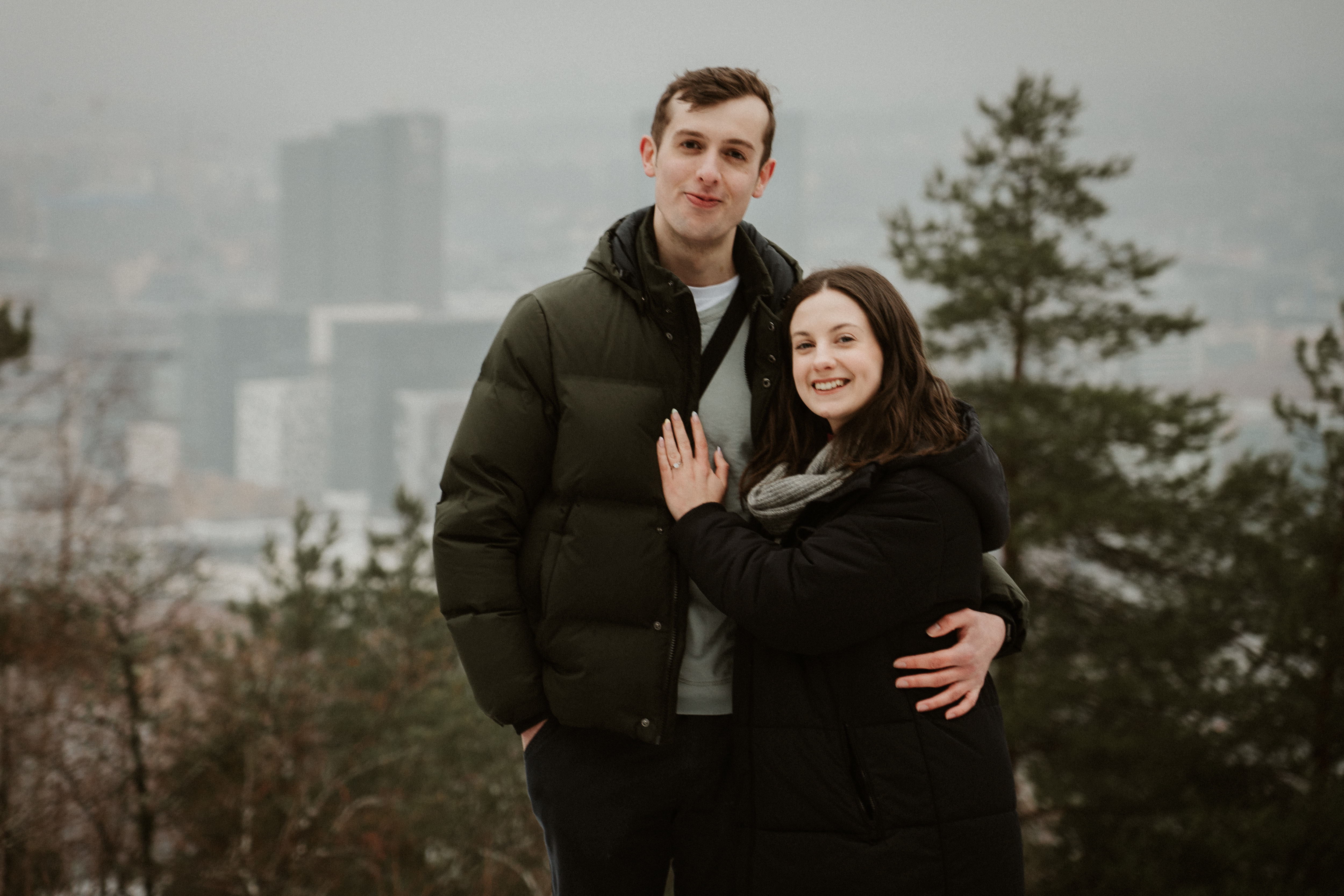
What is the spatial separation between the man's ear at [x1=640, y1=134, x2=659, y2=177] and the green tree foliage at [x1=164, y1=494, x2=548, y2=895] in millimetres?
6196

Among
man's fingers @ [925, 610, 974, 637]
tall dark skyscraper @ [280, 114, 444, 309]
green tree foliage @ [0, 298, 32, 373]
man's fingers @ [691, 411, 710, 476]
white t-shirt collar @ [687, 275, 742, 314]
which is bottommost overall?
man's fingers @ [925, 610, 974, 637]

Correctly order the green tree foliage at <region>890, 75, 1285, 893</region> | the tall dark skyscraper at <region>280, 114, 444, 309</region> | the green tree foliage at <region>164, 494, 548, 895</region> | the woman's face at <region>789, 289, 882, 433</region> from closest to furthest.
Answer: the woman's face at <region>789, 289, 882, 433</region> → the green tree foliage at <region>164, 494, 548, 895</region> → the green tree foliage at <region>890, 75, 1285, 893</region> → the tall dark skyscraper at <region>280, 114, 444, 309</region>

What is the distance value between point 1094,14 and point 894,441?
181450mm

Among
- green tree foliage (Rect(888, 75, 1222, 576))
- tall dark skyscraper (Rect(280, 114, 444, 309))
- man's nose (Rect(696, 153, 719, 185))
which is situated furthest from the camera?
tall dark skyscraper (Rect(280, 114, 444, 309))

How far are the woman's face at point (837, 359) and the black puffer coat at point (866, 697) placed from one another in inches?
5.2

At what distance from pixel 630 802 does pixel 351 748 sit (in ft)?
27.7

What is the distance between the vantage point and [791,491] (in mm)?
1665

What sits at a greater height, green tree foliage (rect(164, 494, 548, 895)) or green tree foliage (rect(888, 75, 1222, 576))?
green tree foliage (rect(888, 75, 1222, 576))

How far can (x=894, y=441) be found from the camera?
64.8 inches

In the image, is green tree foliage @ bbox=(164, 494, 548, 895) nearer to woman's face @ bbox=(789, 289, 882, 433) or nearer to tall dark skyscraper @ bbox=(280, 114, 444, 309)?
woman's face @ bbox=(789, 289, 882, 433)

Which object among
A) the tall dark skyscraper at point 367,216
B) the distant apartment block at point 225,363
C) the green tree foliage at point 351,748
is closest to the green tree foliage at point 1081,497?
the green tree foliage at point 351,748

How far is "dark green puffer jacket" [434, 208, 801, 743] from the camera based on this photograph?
1.72 metres

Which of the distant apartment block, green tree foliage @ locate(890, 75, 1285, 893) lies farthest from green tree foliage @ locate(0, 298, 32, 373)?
the distant apartment block

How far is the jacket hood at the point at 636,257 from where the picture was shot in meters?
1.86
